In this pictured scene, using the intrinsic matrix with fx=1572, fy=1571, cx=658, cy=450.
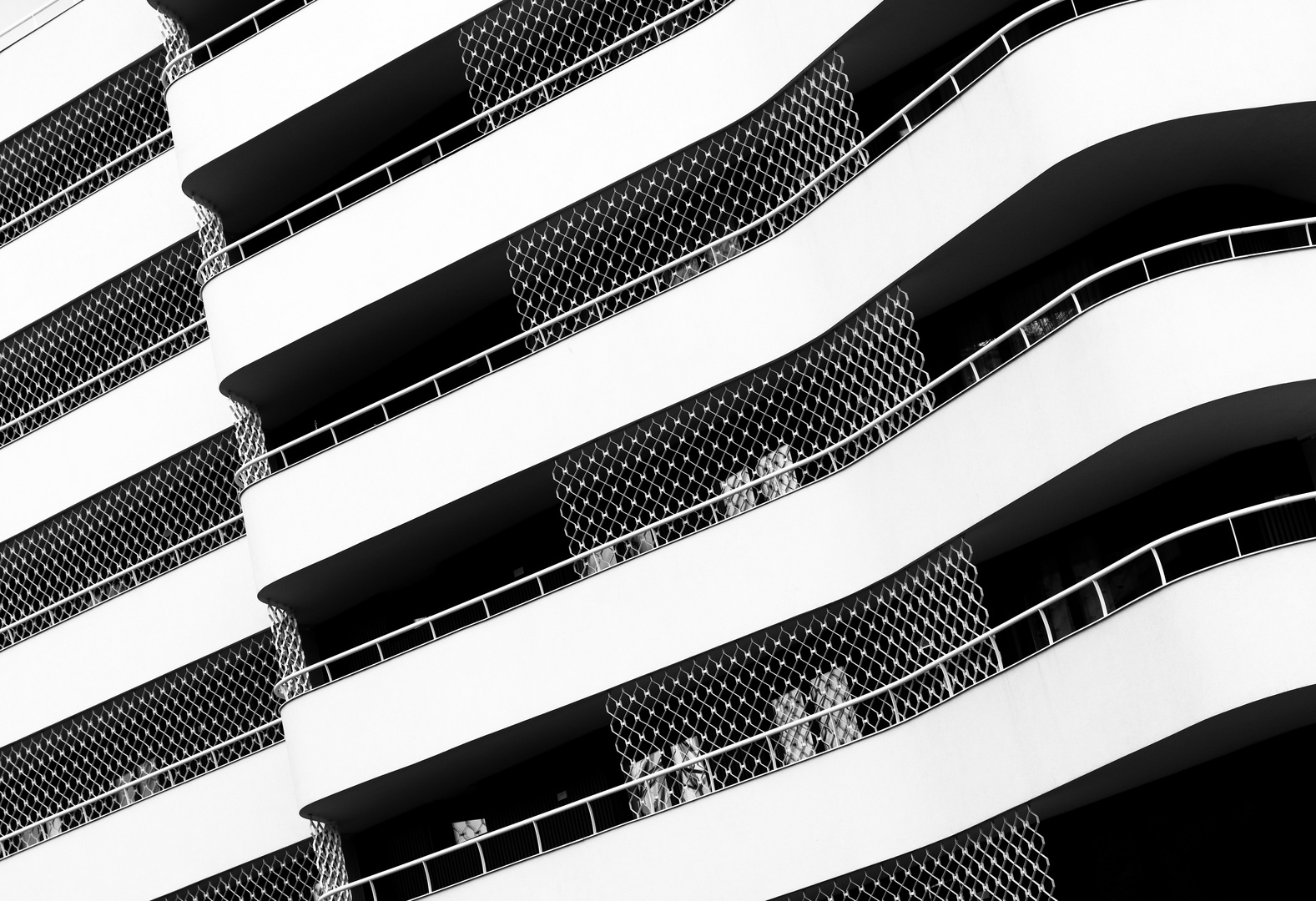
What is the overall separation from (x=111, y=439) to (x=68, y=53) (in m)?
5.62

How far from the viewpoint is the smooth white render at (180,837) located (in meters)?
18.2

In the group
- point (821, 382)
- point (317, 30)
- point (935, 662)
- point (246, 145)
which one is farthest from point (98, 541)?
point (935, 662)

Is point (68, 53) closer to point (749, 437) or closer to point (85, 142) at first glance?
point (85, 142)

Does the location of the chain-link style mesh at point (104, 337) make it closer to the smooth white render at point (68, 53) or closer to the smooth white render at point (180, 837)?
the smooth white render at point (68, 53)

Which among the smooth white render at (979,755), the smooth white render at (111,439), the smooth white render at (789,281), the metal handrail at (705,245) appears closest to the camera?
the smooth white render at (979,755)

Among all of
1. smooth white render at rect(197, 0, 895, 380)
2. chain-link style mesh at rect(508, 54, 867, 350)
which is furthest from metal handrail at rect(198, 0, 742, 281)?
chain-link style mesh at rect(508, 54, 867, 350)

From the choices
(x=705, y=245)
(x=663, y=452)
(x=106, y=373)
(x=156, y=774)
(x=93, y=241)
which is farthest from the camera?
(x=93, y=241)

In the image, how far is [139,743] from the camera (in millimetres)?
20188

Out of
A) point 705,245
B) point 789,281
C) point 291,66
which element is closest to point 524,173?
point 705,245

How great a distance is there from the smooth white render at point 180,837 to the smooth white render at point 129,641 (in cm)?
133

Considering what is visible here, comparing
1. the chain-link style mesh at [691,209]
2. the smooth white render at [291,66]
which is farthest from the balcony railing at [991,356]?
the smooth white render at [291,66]

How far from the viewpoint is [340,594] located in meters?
18.7

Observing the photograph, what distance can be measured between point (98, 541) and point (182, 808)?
173 inches

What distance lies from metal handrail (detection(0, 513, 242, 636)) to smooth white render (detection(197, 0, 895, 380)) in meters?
1.95
